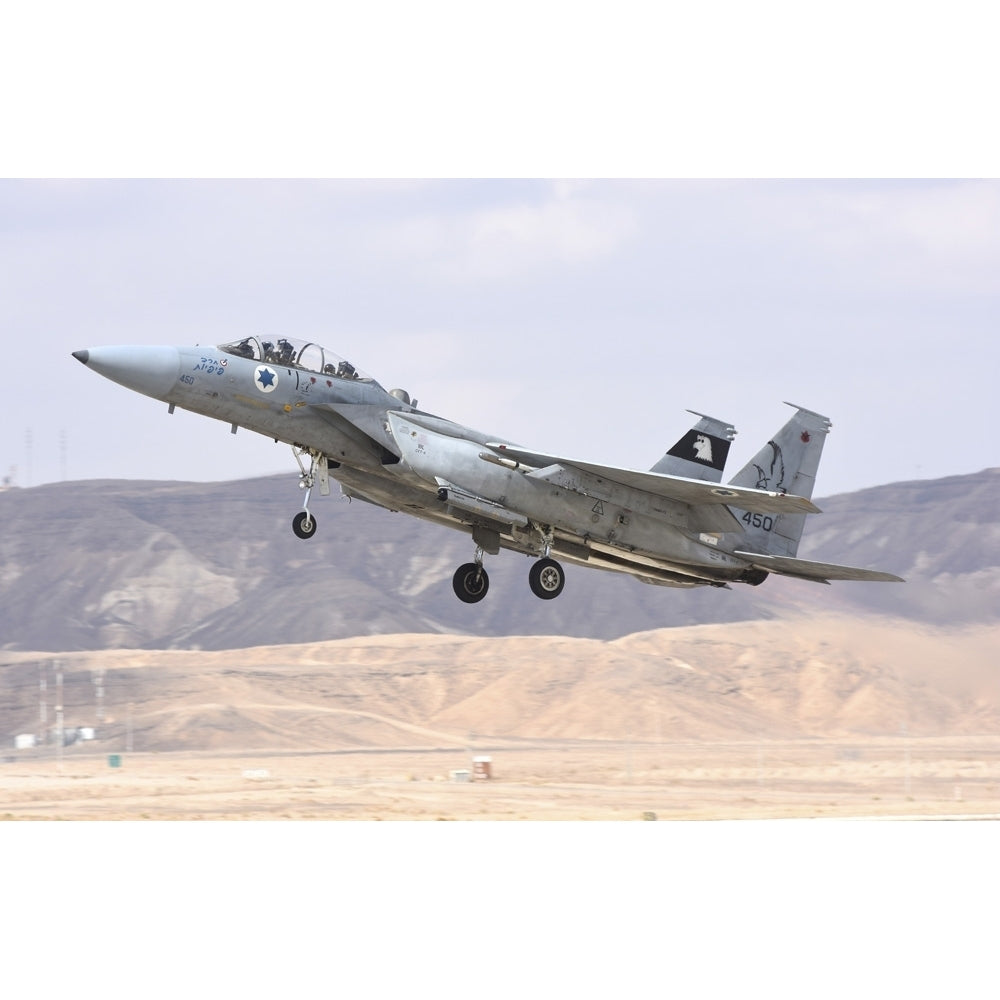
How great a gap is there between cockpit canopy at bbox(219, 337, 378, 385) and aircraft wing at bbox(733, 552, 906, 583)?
24.0 feet

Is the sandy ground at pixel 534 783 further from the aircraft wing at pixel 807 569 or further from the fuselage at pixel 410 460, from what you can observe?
the fuselage at pixel 410 460

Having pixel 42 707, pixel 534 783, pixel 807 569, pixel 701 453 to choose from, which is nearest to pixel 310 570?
pixel 42 707

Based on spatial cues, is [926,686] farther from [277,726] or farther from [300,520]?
[300,520]

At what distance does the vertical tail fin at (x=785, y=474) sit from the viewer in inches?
1060

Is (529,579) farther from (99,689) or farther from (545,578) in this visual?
(99,689)

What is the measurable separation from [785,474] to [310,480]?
8782 millimetres

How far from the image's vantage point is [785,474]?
91.1 feet

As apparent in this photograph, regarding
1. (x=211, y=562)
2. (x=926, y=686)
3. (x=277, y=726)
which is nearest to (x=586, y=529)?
(x=926, y=686)

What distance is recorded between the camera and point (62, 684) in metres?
81.3

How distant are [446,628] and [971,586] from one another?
4622cm

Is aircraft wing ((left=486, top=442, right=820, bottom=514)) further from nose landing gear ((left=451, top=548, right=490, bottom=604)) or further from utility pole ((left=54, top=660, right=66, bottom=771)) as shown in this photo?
utility pole ((left=54, top=660, right=66, bottom=771))

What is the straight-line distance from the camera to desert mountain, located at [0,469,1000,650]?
322 feet
